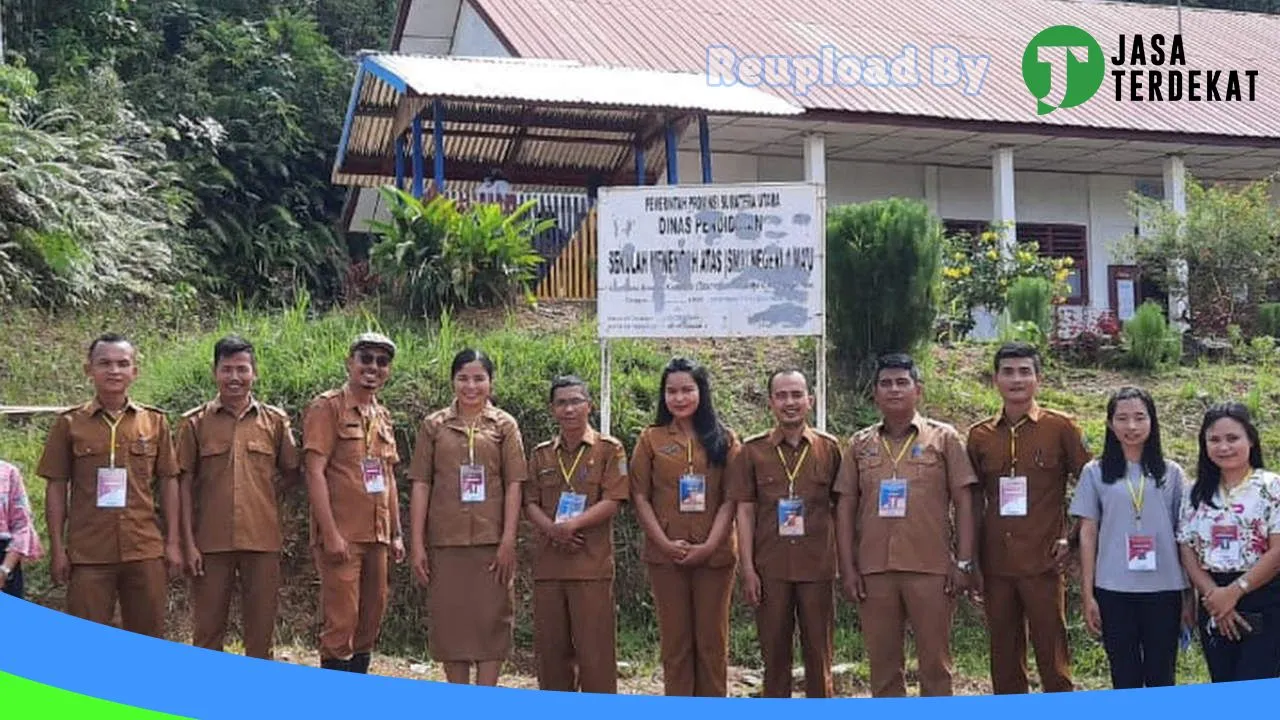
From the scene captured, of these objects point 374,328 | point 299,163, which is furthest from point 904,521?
point 299,163

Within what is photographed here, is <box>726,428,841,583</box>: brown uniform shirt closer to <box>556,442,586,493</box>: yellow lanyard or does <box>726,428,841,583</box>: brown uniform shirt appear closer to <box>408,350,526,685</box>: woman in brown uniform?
<box>556,442,586,493</box>: yellow lanyard

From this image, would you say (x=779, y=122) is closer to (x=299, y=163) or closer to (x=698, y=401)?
(x=299, y=163)

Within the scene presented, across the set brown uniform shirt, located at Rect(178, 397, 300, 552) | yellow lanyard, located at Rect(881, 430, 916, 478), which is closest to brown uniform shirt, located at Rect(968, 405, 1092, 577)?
yellow lanyard, located at Rect(881, 430, 916, 478)

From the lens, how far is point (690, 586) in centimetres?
566

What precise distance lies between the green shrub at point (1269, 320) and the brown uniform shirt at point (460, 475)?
8.76m

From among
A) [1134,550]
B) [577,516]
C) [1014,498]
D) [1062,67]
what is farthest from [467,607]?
[1062,67]

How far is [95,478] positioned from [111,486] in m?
0.08

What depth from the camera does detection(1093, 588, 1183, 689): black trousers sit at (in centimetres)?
497

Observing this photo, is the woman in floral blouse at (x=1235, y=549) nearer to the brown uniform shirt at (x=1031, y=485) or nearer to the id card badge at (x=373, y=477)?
the brown uniform shirt at (x=1031, y=485)

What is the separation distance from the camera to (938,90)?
52.7 feet

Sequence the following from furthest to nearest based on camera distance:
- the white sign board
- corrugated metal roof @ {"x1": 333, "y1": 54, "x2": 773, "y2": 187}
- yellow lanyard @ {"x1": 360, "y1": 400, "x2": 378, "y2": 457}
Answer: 1. corrugated metal roof @ {"x1": 333, "y1": 54, "x2": 773, "y2": 187}
2. the white sign board
3. yellow lanyard @ {"x1": 360, "y1": 400, "x2": 378, "y2": 457}

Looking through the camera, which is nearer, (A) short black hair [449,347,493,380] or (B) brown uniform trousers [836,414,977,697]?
(B) brown uniform trousers [836,414,977,697]

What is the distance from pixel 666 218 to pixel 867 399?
238 cm

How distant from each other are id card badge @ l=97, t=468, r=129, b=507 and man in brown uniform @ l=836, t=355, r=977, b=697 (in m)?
2.77
